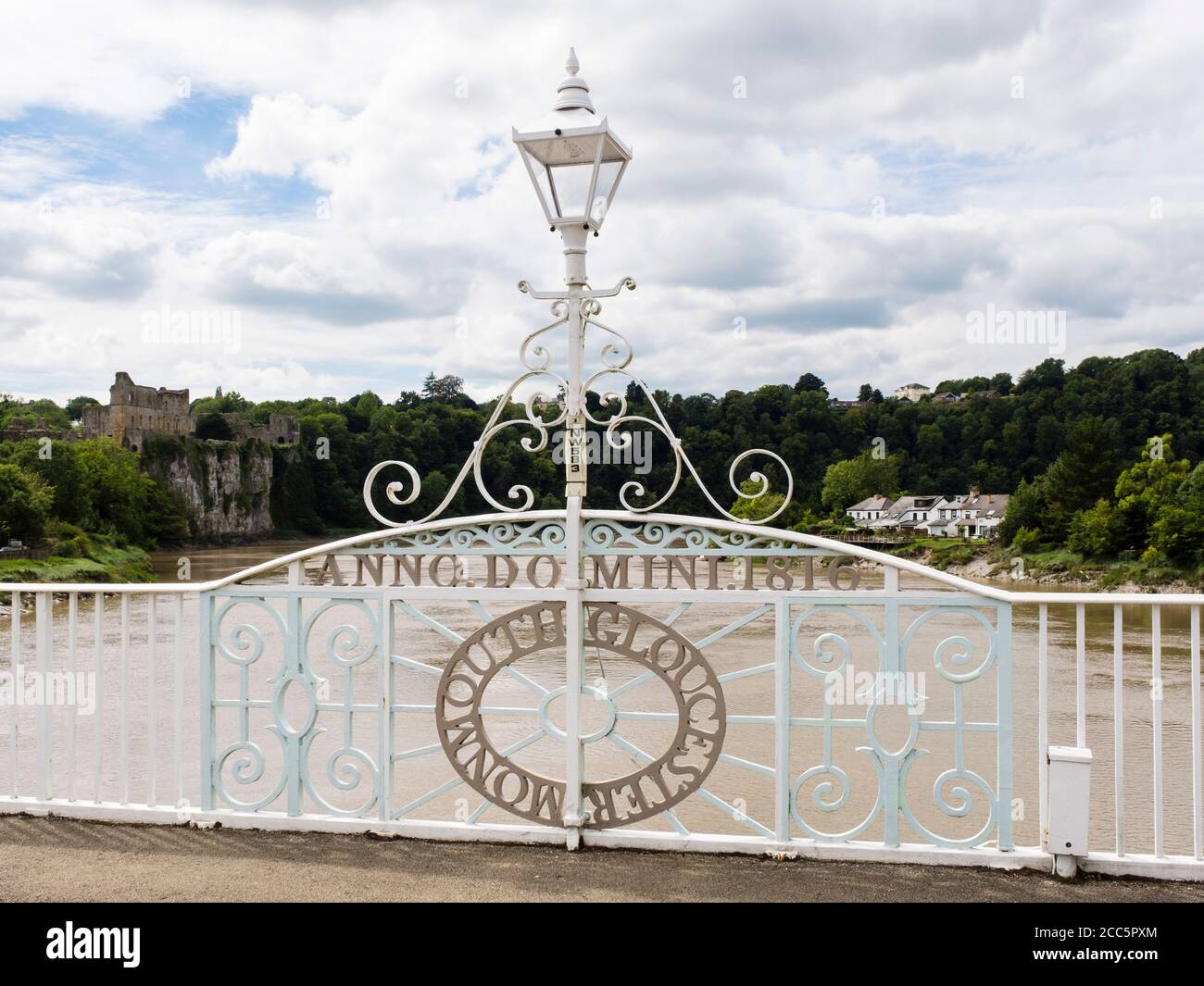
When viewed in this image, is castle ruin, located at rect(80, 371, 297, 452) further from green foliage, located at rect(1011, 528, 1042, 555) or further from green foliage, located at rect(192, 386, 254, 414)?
green foliage, located at rect(1011, 528, 1042, 555)

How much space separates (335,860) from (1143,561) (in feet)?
115

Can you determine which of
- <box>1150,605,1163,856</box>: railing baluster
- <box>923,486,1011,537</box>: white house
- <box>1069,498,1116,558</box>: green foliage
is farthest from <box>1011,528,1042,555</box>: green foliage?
<box>1150,605,1163,856</box>: railing baluster

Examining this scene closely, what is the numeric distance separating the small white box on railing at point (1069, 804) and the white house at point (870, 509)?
59215 millimetres

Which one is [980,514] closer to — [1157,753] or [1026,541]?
[1026,541]

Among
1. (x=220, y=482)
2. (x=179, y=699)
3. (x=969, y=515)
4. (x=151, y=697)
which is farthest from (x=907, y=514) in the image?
(x=179, y=699)

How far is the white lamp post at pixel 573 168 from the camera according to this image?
3.82 m

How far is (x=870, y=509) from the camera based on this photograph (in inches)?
2451

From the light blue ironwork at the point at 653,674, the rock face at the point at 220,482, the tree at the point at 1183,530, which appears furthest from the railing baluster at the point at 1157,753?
the rock face at the point at 220,482

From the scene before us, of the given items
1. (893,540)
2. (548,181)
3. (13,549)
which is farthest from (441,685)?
(893,540)

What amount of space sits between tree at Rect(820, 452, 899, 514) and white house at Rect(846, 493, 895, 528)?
0.47 metres

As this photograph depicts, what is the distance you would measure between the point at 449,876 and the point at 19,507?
35.8m

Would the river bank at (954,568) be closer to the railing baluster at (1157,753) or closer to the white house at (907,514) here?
the white house at (907,514)

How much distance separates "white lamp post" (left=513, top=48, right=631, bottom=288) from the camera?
3824 millimetres

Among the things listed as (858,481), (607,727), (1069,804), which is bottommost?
(1069,804)
